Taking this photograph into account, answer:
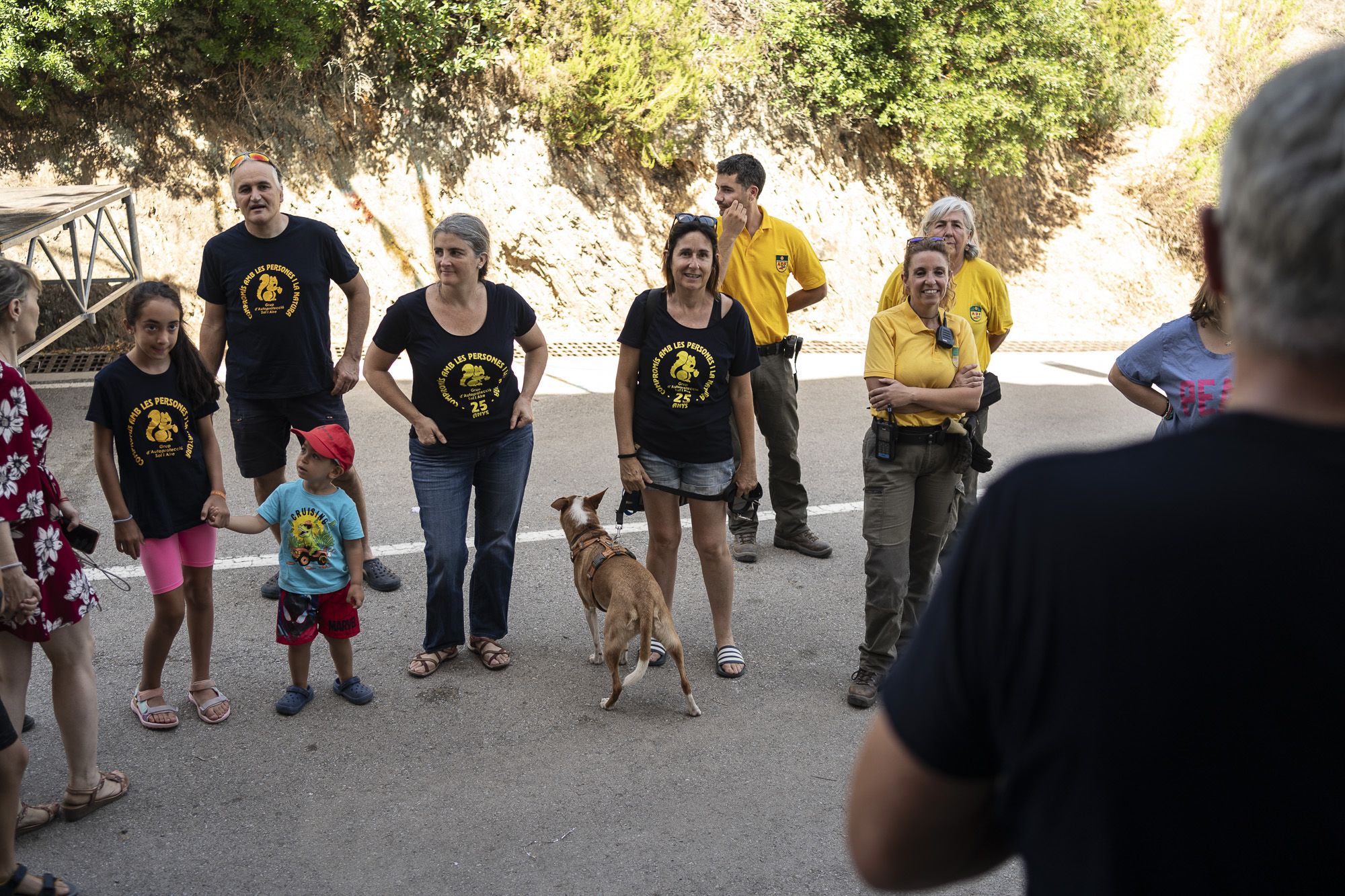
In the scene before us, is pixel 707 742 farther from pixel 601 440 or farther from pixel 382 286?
pixel 382 286

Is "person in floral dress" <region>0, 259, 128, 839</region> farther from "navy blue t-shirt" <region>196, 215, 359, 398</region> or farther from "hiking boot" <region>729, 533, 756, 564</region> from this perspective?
"hiking boot" <region>729, 533, 756, 564</region>

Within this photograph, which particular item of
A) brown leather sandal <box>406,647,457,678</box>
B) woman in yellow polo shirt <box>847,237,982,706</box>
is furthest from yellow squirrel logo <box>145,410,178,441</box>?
woman in yellow polo shirt <box>847,237,982,706</box>

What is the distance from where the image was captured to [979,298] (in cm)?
569

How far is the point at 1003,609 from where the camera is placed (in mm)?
1070

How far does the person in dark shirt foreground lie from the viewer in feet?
3.16

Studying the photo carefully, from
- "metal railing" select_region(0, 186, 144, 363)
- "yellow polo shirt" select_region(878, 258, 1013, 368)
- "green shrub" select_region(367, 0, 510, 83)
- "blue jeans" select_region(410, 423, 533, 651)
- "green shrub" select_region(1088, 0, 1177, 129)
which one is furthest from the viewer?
"green shrub" select_region(1088, 0, 1177, 129)

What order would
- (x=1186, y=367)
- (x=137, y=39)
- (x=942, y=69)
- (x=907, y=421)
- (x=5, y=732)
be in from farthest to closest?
(x=942, y=69) < (x=137, y=39) < (x=907, y=421) < (x=1186, y=367) < (x=5, y=732)

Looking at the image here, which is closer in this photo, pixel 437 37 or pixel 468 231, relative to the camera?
pixel 468 231

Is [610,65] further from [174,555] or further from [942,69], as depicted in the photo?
[174,555]

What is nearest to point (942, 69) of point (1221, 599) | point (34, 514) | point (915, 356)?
point (915, 356)

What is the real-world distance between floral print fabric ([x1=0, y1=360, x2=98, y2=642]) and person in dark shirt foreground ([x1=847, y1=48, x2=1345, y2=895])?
3.24m

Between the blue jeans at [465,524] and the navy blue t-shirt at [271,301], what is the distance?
994 millimetres

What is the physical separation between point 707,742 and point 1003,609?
3.56m

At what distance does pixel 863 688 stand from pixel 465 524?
1.97 metres
